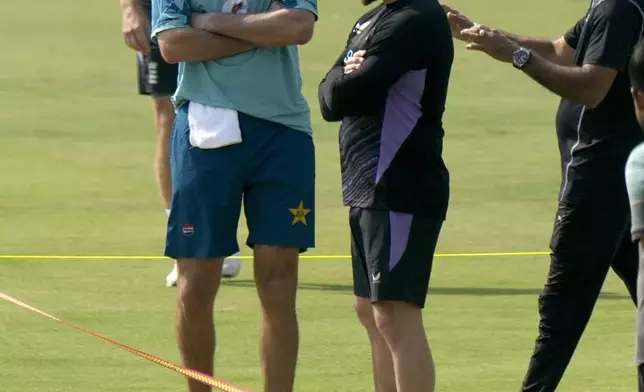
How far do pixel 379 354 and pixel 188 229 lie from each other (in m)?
0.94

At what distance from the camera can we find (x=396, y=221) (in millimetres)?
6234

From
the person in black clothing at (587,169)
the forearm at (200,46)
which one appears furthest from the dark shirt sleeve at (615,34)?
the forearm at (200,46)

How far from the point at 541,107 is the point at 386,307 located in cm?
1022

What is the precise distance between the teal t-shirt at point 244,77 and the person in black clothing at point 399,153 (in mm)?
446

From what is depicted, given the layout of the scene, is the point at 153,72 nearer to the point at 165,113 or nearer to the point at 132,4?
the point at 165,113

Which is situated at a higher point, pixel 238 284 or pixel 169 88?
pixel 169 88

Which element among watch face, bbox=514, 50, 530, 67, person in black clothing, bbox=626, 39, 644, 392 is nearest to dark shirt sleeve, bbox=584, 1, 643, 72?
watch face, bbox=514, 50, 530, 67

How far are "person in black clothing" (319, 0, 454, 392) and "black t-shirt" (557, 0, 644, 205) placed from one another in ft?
2.17

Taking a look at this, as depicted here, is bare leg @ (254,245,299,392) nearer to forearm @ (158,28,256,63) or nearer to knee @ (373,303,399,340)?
knee @ (373,303,399,340)

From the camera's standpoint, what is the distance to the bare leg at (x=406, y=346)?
20.6 feet

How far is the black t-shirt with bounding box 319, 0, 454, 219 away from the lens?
6.15 metres

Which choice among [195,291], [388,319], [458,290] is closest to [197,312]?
[195,291]

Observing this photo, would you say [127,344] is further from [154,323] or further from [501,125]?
[501,125]

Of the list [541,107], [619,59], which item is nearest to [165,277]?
[619,59]
